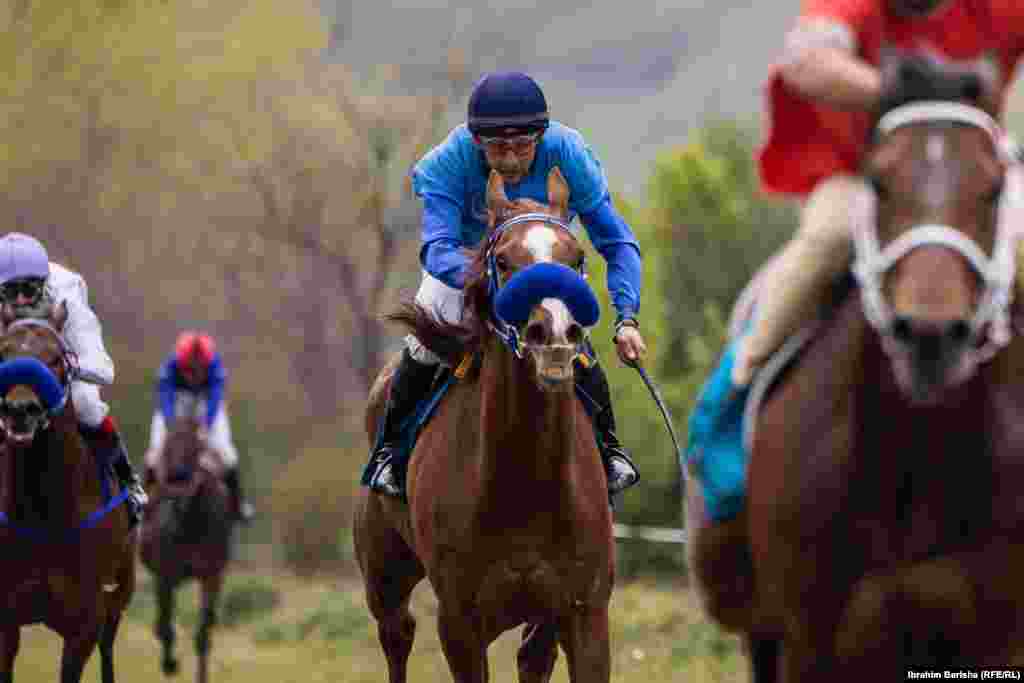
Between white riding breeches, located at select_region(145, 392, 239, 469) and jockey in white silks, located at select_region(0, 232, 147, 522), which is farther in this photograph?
white riding breeches, located at select_region(145, 392, 239, 469)

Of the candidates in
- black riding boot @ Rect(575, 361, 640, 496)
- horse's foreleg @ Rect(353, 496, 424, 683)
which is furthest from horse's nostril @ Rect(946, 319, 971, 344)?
horse's foreleg @ Rect(353, 496, 424, 683)

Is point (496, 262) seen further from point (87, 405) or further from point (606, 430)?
point (87, 405)

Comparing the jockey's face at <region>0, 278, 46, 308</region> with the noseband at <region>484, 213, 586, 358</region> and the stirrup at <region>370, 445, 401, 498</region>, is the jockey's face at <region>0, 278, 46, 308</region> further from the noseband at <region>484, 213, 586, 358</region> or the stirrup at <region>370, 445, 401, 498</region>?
the noseband at <region>484, 213, 586, 358</region>

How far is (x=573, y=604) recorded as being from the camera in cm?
705

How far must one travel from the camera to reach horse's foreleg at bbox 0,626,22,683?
8.88 m

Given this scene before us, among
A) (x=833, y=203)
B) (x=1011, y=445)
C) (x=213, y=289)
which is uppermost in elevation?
(x=213, y=289)

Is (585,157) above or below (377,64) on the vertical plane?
below

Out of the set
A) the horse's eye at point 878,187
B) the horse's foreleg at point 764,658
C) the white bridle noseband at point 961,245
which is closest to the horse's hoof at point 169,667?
the horse's foreleg at point 764,658

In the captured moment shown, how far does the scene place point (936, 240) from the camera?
4.14 metres

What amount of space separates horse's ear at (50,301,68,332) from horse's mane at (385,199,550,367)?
82.7 inches

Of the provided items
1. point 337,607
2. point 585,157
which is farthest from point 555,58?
point 585,157

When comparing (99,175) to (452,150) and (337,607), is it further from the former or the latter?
(452,150)

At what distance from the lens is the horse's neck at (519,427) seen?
688 centimetres

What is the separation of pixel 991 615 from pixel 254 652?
15.8m
